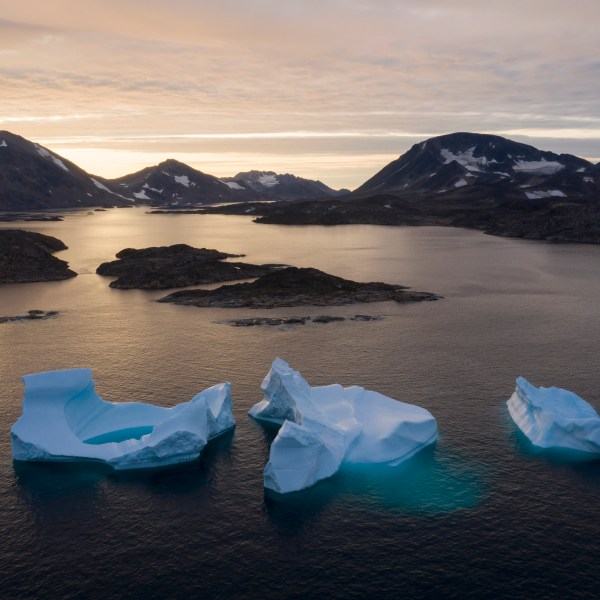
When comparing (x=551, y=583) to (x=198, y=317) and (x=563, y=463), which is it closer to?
(x=563, y=463)

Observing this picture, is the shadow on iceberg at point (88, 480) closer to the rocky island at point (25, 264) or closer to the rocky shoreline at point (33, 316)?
the rocky shoreline at point (33, 316)

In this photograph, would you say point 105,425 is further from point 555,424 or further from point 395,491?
point 555,424

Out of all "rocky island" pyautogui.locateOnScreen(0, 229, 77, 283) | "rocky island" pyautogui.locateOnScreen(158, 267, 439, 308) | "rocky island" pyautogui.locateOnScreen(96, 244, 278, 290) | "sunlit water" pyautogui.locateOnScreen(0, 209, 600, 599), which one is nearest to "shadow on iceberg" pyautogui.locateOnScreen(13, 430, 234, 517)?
"sunlit water" pyautogui.locateOnScreen(0, 209, 600, 599)

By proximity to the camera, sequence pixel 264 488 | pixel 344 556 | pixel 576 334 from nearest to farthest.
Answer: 1. pixel 344 556
2. pixel 264 488
3. pixel 576 334

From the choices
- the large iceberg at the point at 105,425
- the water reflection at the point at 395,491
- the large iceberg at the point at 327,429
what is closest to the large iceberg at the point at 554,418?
the water reflection at the point at 395,491

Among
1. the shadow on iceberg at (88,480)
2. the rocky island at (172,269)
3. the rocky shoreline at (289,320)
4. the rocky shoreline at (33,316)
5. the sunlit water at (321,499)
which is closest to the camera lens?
the sunlit water at (321,499)

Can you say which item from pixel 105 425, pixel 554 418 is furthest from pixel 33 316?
pixel 554 418

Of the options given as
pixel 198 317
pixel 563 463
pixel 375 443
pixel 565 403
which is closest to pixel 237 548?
pixel 375 443
